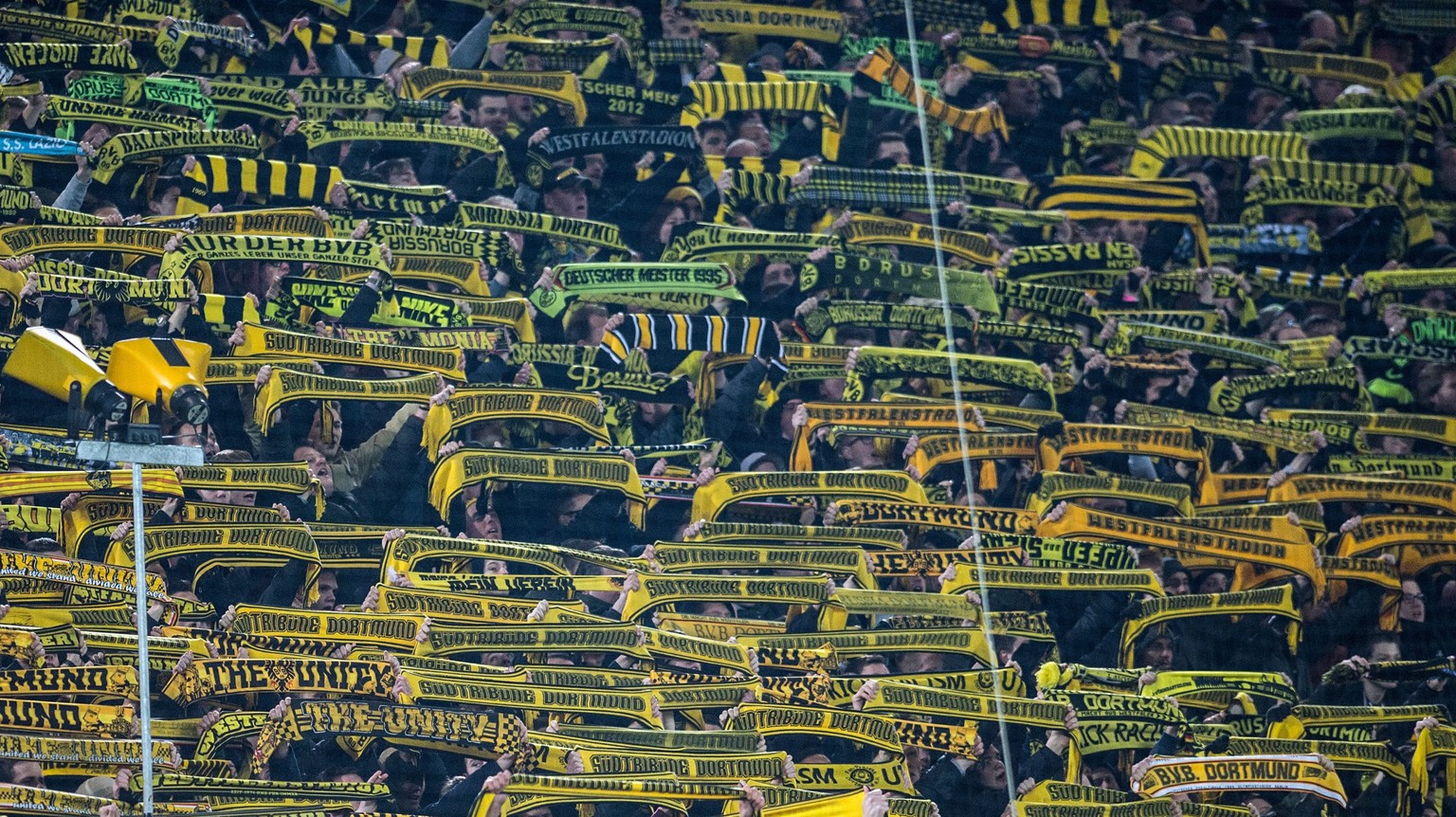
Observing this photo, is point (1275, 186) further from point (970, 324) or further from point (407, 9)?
point (407, 9)

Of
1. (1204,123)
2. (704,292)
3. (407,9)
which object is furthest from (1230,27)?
(407,9)

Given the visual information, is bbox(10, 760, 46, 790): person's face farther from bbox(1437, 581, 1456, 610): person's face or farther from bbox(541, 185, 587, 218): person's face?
bbox(1437, 581, 1456, 610): person's face

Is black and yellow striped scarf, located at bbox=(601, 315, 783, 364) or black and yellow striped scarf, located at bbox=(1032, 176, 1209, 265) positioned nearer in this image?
black and yellow striped scarf, located at bbox=(601, 315, 783, 364)

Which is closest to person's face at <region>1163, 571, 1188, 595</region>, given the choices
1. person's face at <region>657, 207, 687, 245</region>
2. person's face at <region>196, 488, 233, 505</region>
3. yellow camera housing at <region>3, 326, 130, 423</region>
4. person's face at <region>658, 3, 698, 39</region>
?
person's face at <region>657, 207, 687, 245</region>

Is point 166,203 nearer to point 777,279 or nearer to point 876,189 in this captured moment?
point 777,279

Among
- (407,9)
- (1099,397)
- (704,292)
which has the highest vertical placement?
(407,9)

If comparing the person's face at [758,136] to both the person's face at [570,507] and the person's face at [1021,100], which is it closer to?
the person's face at [1021,100]
